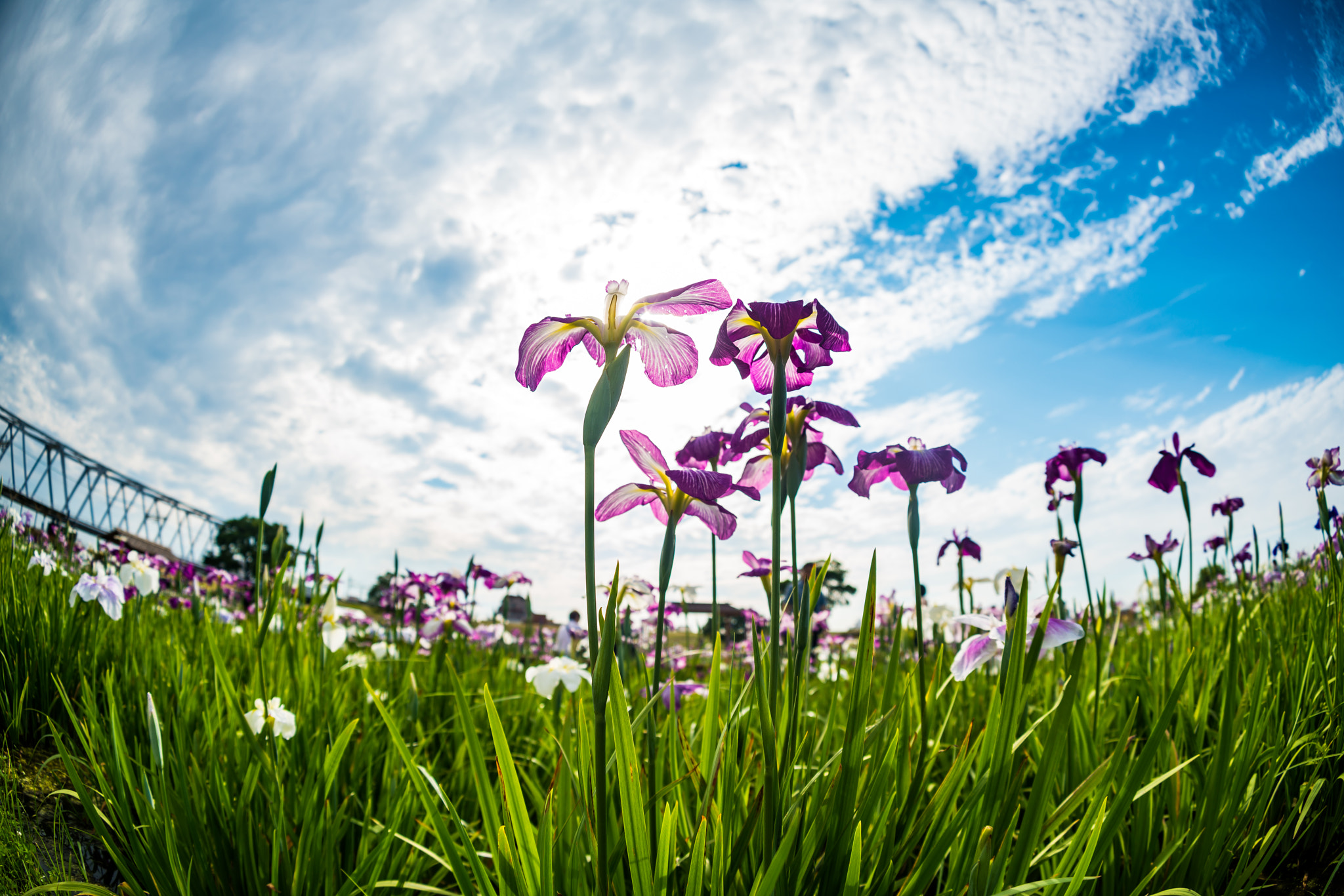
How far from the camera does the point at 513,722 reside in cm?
397

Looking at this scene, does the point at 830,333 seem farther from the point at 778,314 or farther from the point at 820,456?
the point at 820,456

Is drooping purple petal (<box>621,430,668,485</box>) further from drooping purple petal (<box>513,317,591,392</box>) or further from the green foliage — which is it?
the green foliage

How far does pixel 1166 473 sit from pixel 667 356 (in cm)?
299

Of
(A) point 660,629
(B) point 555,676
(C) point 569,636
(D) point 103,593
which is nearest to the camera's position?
(A) point 660,629

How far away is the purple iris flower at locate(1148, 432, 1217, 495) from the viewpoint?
3098mm

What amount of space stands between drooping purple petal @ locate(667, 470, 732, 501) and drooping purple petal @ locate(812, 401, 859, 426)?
45cm

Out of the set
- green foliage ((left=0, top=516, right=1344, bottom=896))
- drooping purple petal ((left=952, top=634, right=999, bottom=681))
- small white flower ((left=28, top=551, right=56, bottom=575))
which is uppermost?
small white flower ((left=28, top=551, right=56, bottom=575))

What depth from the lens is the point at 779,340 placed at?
1.60m

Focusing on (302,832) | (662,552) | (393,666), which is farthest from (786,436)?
(393,666)

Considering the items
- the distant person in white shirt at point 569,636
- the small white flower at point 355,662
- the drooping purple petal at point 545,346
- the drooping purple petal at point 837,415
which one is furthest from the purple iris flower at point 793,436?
the distant person in white shirt at point 569,636

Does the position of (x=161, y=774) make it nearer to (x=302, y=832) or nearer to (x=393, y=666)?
(x=302, y=832)

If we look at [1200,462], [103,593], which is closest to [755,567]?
[1200,462]

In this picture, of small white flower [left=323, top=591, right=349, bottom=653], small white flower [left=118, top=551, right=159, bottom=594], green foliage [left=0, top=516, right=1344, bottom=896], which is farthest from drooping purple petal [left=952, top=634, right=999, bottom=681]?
small white flower [left=118, top=551, right=159, bottom=594]

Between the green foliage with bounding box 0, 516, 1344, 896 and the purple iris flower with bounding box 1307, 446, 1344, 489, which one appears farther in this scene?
the purple iris flower with bounding box 1307, 446, 1344, 489
